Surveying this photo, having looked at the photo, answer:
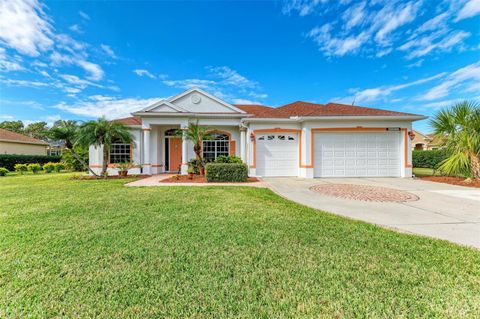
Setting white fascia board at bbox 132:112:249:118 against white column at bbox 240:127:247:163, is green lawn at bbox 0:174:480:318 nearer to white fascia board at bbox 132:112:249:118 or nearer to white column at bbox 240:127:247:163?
white column at bbox 240:127:247:163

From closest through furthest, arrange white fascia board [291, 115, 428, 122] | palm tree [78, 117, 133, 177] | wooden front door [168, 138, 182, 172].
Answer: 1. white fascia board [291, 115, 428, 122]
2. palm tree [78, 117, 133, 177]
3. wooden front door [168, 138, 182, 172]

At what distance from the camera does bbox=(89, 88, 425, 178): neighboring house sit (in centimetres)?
→ 1134

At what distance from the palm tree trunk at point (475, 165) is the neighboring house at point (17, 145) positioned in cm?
3922

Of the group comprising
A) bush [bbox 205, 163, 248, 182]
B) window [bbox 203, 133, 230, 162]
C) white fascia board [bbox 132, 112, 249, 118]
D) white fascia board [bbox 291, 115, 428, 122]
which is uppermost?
white fascia board [bbox 132, 112, 249, 118]

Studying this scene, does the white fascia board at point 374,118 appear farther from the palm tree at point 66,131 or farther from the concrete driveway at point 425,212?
the palm tree at point 66,131

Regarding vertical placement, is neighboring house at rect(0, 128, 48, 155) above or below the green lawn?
above

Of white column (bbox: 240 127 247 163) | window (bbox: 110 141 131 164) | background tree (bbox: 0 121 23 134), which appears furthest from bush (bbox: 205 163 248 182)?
background tree (bbox: 0 121 23 134)

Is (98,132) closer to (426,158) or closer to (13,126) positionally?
(426,158)

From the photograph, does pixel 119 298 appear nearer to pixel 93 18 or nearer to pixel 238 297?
pixel 238 297

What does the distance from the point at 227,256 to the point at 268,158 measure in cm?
959

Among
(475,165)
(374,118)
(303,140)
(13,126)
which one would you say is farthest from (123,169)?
(13,126)

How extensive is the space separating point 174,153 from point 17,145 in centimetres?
2384

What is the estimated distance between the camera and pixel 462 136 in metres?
9.01

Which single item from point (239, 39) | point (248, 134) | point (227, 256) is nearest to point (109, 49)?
point (239, 39)
